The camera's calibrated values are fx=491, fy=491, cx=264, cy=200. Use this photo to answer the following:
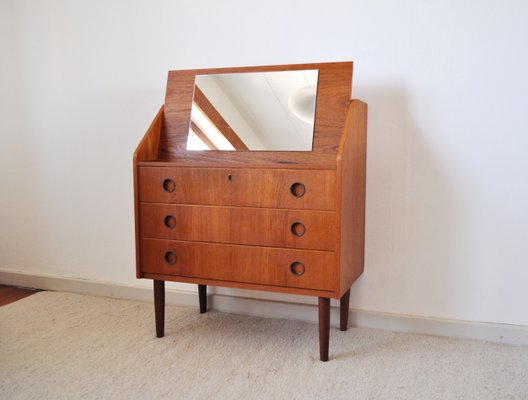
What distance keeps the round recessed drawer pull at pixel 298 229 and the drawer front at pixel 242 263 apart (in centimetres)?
6

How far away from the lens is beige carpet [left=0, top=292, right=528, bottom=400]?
1498 millimetres

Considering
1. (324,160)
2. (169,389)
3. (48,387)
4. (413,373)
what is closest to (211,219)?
(324,160)

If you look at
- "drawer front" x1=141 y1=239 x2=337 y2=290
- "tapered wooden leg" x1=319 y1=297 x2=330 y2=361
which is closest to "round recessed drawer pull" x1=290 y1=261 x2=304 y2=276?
"drawer front" x1=141 y1=239 x2=337 y2=290

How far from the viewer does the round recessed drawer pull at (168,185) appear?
180 centimetres

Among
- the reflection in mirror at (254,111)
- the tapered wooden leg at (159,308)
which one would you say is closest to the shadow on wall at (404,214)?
the reflection in mirror at (254,111)

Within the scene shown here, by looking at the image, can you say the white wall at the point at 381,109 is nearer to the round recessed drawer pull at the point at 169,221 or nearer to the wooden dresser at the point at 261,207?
the wooden dresser at the point at 261,207

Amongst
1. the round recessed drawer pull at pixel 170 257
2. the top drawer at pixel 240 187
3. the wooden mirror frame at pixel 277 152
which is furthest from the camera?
the round recessed drawer pull at pixel 170 257

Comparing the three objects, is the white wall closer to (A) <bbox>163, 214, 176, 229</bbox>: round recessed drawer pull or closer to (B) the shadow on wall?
(B) the shadow on wall

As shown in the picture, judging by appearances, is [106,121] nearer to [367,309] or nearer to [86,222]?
[86,222]

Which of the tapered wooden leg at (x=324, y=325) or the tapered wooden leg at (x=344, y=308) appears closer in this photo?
the tapered wooden leg at (x=324, y=325)

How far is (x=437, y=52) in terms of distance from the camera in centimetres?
182

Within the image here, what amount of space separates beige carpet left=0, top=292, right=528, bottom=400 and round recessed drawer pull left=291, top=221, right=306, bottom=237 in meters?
0.45

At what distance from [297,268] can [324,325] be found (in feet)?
0.70

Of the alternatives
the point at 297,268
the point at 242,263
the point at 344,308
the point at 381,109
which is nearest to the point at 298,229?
the point at 297,268
